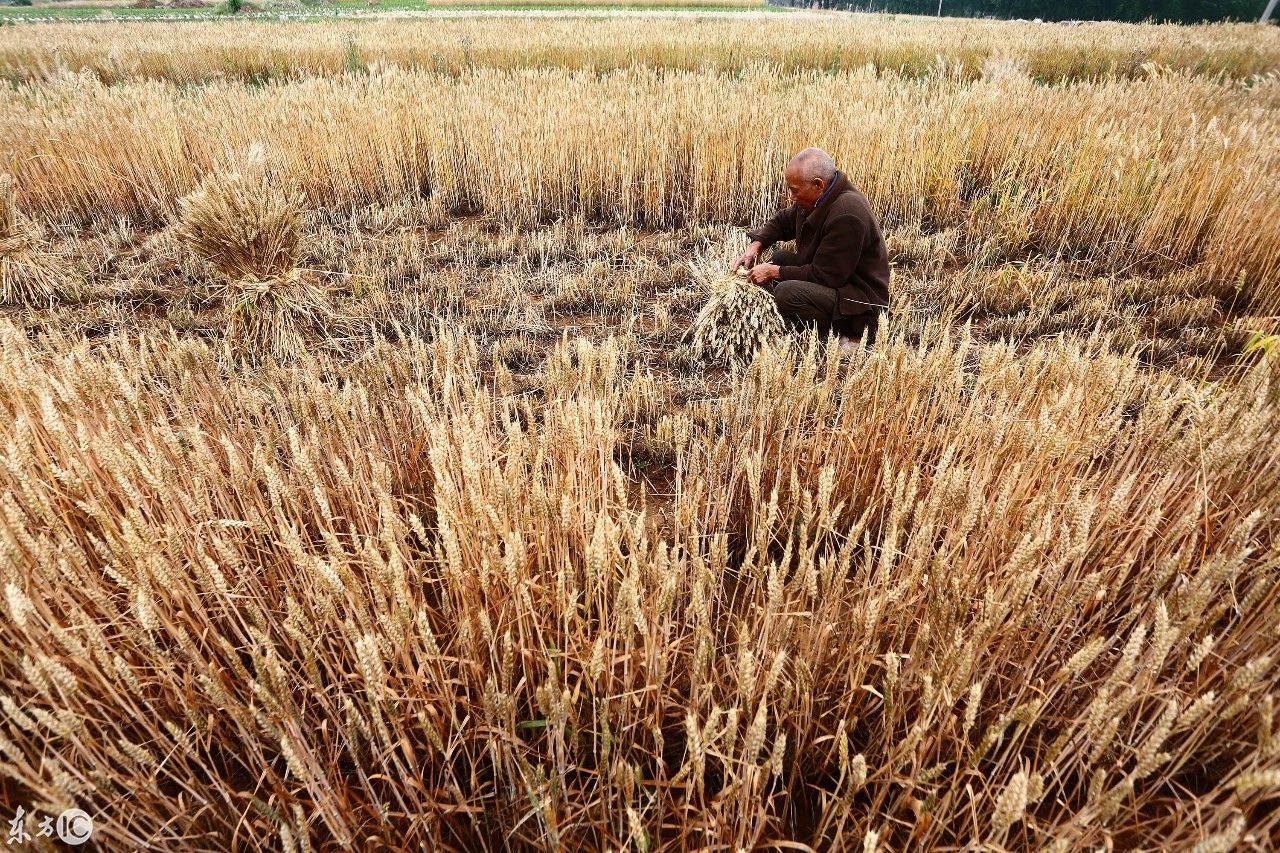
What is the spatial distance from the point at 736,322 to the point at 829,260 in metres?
0.58

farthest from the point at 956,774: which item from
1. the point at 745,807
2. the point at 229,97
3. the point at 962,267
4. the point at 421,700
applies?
the point at 229,97

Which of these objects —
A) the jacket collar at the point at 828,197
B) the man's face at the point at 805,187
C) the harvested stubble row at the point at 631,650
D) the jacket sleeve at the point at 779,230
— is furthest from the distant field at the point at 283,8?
the harvested stubble row at the point at 631,650

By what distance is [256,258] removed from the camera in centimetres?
369

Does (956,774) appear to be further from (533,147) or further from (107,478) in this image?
(533,147)

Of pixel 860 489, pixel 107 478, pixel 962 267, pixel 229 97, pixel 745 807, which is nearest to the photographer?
pixel 745 807

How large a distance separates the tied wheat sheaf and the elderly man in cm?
10

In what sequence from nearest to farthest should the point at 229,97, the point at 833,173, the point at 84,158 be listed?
the point at 833,173, the point at 84,158, the point at 229,97

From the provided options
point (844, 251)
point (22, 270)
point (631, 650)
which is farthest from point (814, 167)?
point (22, 270)

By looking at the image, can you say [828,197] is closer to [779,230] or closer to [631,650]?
[779,230]

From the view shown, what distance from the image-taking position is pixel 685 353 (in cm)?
351

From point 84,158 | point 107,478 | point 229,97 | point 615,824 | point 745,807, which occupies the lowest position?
point 615,824

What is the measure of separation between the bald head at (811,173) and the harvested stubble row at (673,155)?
6.35 feet

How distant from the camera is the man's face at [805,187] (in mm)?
3260

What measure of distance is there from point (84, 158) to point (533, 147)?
376 cm
